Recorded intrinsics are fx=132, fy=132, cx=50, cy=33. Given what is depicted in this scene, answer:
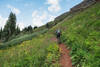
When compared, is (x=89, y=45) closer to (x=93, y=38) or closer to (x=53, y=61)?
(x=93, y=38)

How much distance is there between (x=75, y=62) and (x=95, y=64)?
2072 millimetres

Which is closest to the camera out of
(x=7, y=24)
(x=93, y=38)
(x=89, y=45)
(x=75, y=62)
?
(x=75, y=62)

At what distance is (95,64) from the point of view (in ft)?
21.8

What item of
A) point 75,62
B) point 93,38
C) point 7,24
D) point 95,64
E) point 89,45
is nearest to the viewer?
point 95,64

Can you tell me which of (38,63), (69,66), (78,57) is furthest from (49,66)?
(78,57)

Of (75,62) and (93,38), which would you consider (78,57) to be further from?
(93,38)

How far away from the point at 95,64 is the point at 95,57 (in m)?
0.75

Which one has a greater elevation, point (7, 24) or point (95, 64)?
point (7, 24)

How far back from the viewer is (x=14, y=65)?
891 centimetres

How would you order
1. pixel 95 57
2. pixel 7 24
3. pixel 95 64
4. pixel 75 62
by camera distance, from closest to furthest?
pixel 95 64, pixel 95 57, pixel 75 62, pixel 7 24

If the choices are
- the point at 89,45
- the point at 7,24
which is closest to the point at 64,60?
the point at 89,45

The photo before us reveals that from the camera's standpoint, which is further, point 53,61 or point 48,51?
point 48,51

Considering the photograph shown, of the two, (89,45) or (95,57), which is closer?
(95,57)

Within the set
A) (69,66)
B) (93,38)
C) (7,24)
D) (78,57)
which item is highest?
(7,24)
